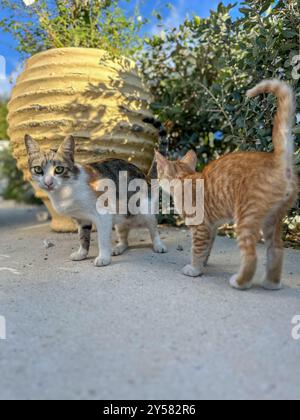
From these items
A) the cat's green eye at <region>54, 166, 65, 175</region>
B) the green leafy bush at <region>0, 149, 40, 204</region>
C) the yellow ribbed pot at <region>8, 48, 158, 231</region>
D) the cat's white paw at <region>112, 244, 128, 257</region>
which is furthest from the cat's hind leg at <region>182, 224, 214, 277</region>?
the green leafy bush at <region>0, 149, 40, 204</region>

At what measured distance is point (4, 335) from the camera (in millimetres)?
1357

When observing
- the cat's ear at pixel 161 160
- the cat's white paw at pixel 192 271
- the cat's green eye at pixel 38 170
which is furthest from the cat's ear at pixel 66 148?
the cat's white paw at pixel 192 271

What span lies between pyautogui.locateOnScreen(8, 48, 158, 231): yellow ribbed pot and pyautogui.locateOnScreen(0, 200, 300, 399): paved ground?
1.24 metres

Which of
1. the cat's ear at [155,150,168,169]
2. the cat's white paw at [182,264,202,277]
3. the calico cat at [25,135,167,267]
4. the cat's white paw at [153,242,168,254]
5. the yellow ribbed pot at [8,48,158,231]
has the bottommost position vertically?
the cat's white paw at [182,264,202,277]

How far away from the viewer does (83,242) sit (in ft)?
8.01

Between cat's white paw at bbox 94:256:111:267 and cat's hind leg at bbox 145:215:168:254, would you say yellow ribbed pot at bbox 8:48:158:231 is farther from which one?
cat's white paw at bbox 94:256:111:267

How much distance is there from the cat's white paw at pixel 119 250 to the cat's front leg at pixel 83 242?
0.59 ft

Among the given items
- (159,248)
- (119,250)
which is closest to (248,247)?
(159,248)

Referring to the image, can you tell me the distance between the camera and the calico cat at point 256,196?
5.65 feet

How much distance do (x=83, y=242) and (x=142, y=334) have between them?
1.21 metres

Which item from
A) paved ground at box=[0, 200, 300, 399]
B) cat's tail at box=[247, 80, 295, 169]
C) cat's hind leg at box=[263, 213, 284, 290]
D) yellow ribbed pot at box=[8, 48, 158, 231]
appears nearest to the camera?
paved ground at box=[0, 200, 300, 399]

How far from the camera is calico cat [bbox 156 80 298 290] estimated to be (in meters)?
1.72
